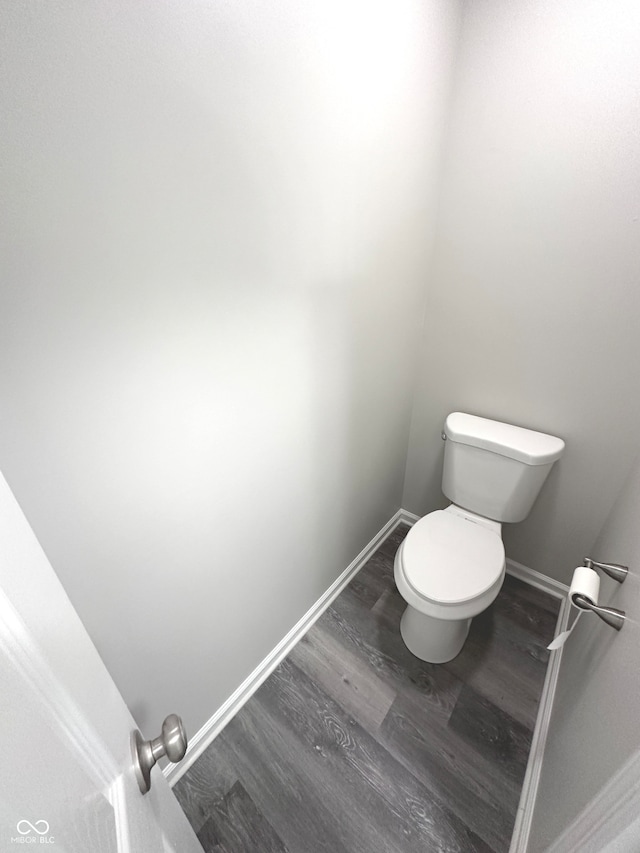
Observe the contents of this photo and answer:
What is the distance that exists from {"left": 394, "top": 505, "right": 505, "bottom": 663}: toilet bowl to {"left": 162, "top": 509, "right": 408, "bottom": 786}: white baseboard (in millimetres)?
333

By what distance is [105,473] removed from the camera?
2.28 ft

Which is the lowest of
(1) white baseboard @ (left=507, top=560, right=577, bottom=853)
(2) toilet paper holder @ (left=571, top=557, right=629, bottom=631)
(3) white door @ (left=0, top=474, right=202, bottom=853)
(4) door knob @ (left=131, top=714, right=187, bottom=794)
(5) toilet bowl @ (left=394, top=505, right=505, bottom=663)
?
(1) white baseboard @ (left=507, top=560, right=577, bottom=853)

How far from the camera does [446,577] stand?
123cm

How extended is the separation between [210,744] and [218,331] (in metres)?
1.32

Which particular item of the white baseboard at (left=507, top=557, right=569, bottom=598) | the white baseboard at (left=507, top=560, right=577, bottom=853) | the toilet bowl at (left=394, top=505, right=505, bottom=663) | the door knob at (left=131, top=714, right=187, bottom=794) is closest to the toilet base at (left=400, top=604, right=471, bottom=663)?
the toilet bowl at (left=394, top=505, right=505, bottom=663)

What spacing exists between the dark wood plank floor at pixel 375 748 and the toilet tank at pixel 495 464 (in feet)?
1.72

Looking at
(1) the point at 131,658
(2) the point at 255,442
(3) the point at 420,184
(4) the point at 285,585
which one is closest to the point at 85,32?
(2) the point at 255,442

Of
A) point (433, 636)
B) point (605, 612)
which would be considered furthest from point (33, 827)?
point (433, 636)

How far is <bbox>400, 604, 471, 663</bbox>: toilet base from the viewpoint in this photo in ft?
4.33

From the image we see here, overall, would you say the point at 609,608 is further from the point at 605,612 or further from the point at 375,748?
the point at 375,748

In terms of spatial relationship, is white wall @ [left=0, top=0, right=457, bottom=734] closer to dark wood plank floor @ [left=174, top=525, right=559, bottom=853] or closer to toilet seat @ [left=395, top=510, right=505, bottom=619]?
dark wood plank floor @ [left=174, top=525, right=559, bottom=853]

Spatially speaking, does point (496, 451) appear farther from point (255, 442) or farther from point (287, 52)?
point (287, 52)

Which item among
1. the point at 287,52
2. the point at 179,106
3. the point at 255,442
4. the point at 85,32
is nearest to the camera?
the point at 85,32

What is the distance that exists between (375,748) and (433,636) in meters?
0.40
